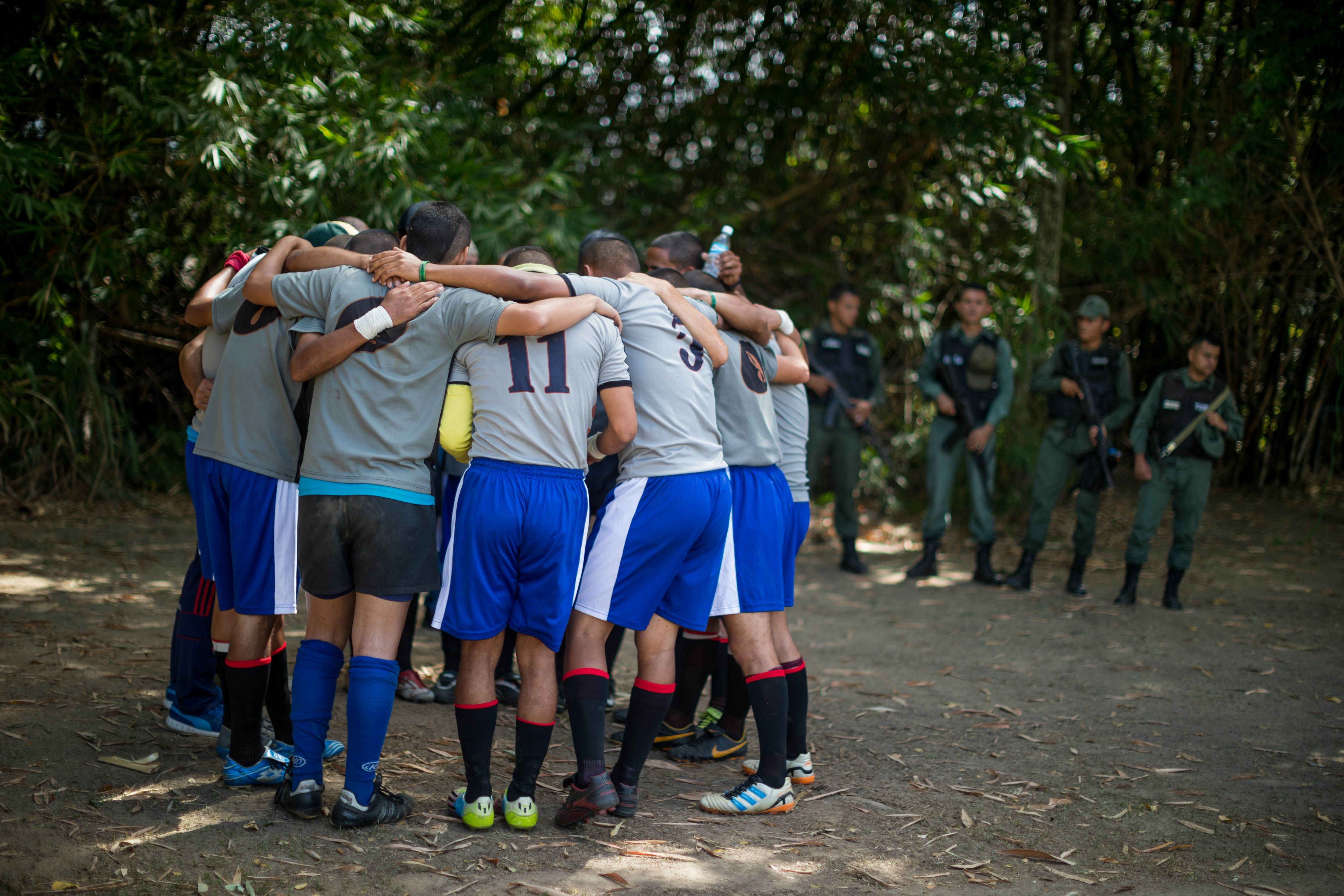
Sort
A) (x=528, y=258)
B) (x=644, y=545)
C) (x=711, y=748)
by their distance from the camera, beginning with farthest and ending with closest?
(x=711, y=748) < (x=528, y=258) < (x=644, y=545)

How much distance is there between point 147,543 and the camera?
234 inches

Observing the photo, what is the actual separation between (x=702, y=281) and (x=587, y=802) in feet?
5.58

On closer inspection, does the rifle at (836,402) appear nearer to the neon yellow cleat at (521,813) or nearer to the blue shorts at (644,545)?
the blue shorts at (644,545)

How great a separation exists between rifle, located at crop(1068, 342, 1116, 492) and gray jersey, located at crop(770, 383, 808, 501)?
3.07 m

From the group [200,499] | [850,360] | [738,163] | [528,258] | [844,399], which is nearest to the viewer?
[200,499]

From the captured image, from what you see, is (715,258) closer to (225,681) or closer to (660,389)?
(660,389)

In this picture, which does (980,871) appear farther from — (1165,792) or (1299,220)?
(1299,220)

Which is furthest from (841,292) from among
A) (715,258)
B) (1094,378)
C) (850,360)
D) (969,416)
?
(715,258)

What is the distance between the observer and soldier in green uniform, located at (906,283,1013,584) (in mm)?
6074

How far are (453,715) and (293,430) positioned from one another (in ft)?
4.36

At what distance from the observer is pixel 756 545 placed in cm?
294

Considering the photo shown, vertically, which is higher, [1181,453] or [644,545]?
[1181,453]

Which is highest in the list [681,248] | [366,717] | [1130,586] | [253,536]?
[681,248]

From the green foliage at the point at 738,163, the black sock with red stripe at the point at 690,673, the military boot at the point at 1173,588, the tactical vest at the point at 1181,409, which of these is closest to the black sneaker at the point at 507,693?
the black sock with red stripe at the point at 690,673
